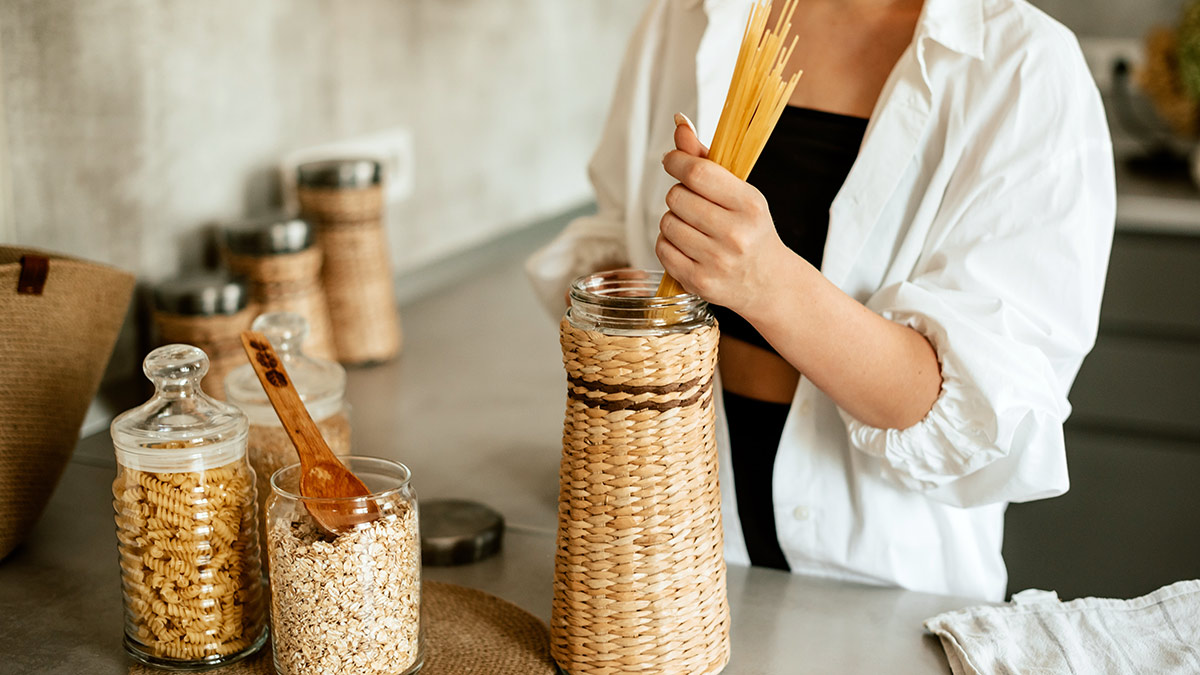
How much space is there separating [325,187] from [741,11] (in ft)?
2.33

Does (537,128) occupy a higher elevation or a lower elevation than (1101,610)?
higher

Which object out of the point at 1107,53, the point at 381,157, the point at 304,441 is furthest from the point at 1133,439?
the point at 304,441

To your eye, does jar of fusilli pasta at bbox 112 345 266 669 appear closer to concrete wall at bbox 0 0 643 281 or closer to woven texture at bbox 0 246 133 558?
woven texture at bbox 0 246 133 558

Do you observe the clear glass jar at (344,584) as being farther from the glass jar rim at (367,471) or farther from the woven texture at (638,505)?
the woven texture at (638,505)

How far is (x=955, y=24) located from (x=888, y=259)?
219 millimetres

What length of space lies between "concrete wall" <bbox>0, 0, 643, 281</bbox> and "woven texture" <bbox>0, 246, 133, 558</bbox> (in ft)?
0.89

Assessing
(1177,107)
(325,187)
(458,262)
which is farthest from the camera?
(1177,107)

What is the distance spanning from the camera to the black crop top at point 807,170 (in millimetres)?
1062

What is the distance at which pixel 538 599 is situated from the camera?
0.94 metres

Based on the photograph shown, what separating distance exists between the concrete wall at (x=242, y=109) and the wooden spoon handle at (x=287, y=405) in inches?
23.4

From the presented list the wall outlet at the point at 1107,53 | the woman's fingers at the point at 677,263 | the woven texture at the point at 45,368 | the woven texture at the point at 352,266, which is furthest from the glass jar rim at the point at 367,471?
the wall outlet at the point at 1107,53

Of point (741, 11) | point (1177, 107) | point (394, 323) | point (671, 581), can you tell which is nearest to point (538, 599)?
point (671, 581)

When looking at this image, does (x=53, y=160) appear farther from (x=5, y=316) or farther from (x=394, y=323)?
(x=394, y=323)

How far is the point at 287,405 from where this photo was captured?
796 mm
